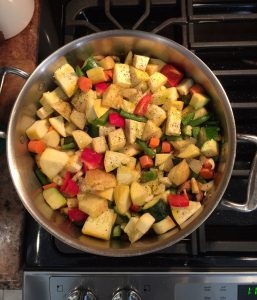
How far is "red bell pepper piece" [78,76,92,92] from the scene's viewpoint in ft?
3.17

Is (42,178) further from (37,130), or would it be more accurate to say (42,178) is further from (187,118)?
(187,118)

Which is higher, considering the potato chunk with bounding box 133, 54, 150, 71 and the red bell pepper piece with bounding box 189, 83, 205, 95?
the potato chunk with bounding box 133, 54, 150, 71

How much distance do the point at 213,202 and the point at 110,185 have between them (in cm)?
23

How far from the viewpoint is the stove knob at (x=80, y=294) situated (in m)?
0.86

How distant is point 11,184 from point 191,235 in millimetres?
435

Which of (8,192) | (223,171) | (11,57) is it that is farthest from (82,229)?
(11,57)

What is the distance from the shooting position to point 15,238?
92 cm

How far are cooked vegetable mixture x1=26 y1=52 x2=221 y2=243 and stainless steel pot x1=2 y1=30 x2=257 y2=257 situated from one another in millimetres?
21

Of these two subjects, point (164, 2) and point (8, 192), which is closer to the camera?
point (8, 192)

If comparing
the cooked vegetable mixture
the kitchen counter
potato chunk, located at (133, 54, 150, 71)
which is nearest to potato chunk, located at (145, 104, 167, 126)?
the cooked vegetable mixture

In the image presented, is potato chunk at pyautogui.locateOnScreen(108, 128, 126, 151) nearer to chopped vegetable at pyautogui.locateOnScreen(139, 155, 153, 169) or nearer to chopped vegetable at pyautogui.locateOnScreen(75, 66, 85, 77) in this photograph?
chopped vegetable at pyautogui.locateOnScreen(139, 155, 153, 169)

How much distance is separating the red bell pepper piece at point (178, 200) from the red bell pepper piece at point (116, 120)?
21cm

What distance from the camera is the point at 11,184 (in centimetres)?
97

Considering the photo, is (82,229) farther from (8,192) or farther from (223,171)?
(223,171)
